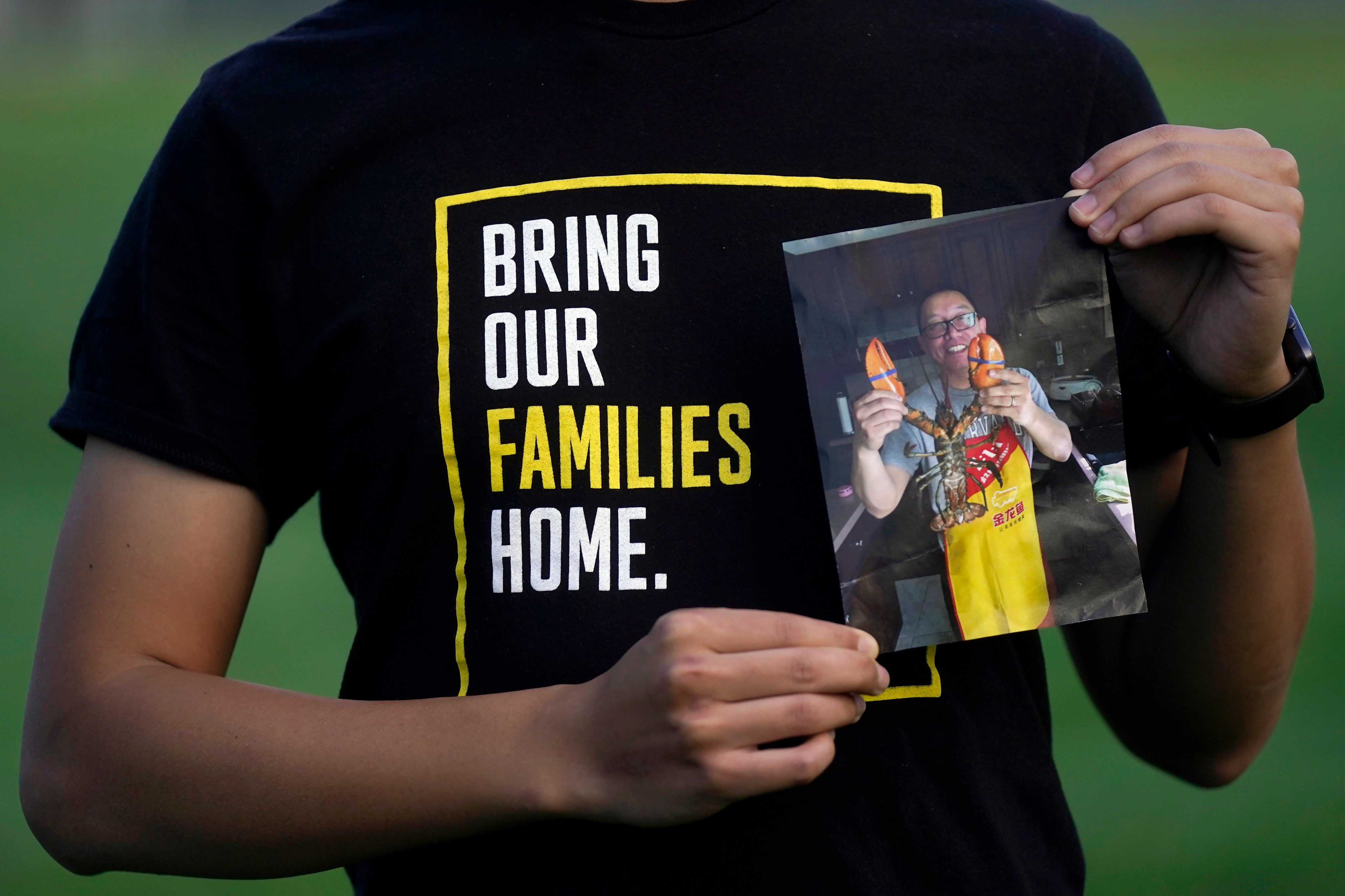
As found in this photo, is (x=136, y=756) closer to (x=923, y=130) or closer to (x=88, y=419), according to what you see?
(x=88, y=419)

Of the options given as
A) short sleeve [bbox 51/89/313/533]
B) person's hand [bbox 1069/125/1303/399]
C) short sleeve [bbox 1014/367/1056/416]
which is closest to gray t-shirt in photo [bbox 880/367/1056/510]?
short sleeve [bbox 1014/367/1056/416]

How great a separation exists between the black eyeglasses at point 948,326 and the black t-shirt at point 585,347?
0.32 ft

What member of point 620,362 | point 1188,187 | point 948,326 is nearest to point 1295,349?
point 1188,187

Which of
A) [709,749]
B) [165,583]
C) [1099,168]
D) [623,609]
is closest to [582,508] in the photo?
[623,609]

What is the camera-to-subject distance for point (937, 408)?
0.88m

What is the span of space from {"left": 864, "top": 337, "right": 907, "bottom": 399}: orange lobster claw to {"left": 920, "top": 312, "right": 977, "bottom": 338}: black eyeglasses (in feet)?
0.11

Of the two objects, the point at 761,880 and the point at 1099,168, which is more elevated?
the point at 1099,168

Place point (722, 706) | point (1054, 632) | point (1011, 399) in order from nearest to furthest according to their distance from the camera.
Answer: point (722, 706) → point (1011, 399) → point (1054, 632)

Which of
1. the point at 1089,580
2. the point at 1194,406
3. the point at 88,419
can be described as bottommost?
the point at 88,419

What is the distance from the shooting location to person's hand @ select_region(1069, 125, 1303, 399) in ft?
2.81

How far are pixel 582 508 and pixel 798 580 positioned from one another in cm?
16

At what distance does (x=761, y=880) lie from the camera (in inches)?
34.6

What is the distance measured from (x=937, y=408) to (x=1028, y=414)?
0.22ft

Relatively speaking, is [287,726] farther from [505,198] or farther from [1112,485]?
[1112,485]
